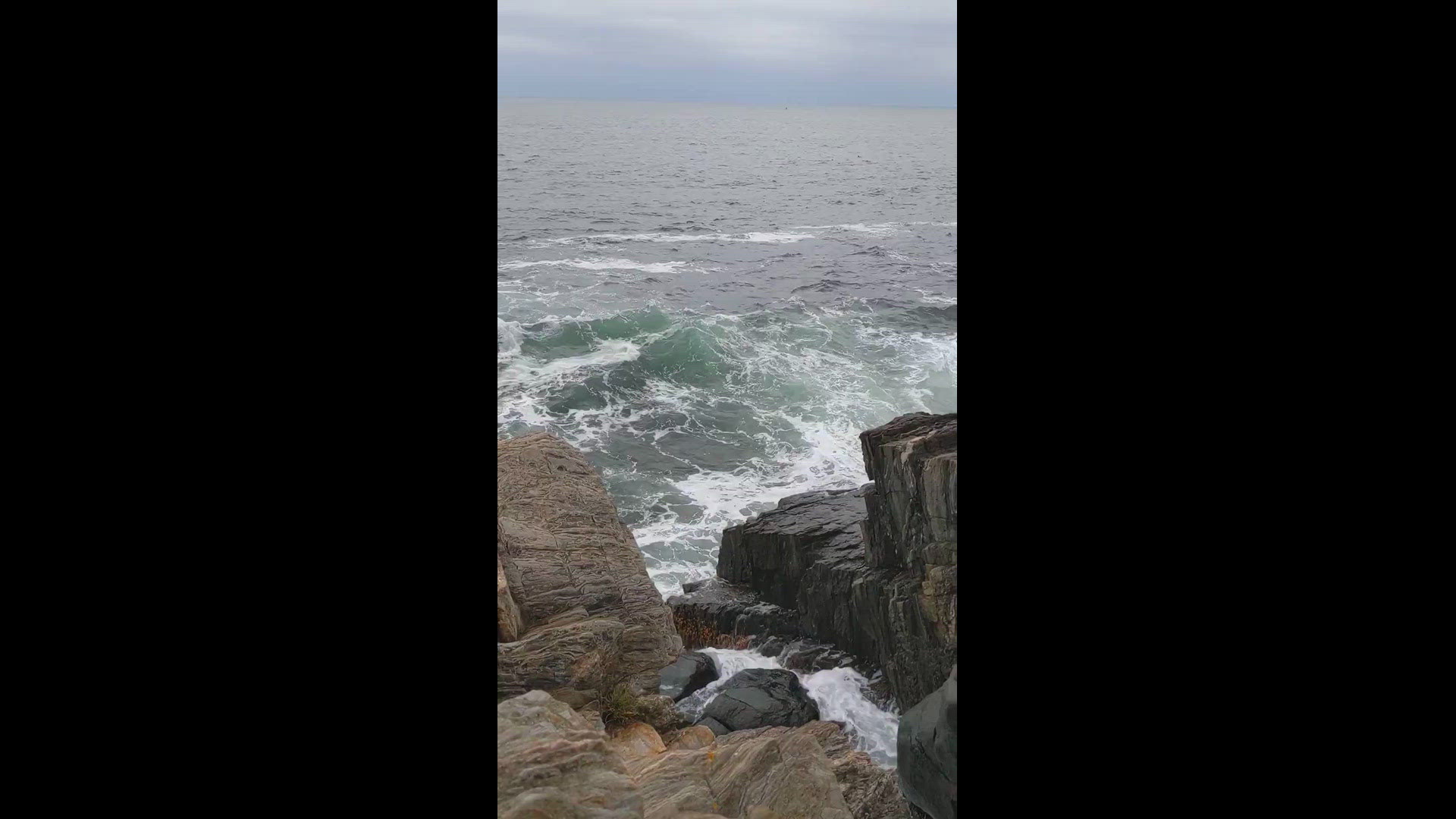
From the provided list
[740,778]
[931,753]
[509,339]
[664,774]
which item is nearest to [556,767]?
[664,774]

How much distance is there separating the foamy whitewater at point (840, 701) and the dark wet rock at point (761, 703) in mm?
132

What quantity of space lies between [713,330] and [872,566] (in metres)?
11.5

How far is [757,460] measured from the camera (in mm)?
16906

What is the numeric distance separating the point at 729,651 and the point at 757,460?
5706mm

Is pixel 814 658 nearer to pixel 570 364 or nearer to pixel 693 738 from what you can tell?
pixel 693 738

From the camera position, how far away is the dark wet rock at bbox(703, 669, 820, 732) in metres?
10.1

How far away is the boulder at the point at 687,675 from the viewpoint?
10.4 m

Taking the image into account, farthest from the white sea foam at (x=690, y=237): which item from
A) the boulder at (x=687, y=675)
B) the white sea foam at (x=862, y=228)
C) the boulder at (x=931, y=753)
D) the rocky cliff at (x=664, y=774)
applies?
the boulder at (x=931, y=753)

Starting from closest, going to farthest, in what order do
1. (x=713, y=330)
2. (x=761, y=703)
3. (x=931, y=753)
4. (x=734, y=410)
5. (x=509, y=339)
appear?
(x=931, y=753)
(x=761, y=703)
(x=734, y=410)
(x=509, y=339)
(x=713, y=330)

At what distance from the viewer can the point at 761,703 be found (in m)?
10.3

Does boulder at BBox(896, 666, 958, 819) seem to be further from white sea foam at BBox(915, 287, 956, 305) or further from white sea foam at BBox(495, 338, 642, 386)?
white sea foam at BBox(915, 287, 956, 305)

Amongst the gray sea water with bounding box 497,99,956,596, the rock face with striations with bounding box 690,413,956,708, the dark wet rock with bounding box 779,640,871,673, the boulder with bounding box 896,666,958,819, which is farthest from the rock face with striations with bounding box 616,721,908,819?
the gray sea water with bounding box 497,99,956,596

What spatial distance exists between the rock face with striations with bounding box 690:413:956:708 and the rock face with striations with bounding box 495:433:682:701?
2776 mm
